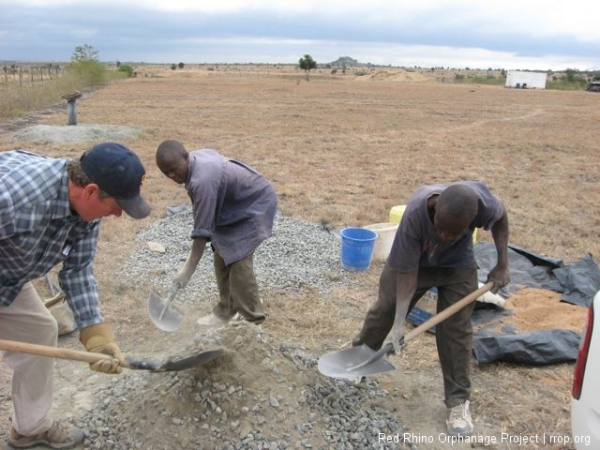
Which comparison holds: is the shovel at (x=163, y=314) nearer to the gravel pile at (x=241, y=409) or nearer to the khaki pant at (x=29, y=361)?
the gravel pile at (x=241, y=409)

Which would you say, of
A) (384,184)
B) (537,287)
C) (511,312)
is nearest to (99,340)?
(511,312)

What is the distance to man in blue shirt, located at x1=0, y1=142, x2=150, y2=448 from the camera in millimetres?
1888

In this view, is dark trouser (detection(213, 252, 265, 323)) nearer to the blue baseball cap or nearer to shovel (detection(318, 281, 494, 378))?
shovel (detection(318, 281, 494, 378))

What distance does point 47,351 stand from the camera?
2092mm

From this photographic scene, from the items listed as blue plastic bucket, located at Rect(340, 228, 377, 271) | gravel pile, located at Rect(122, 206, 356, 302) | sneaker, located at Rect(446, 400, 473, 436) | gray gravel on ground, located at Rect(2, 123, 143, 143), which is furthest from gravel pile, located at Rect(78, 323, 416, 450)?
gray gravel on ground, located at Rect(2, 123, 143, 143)

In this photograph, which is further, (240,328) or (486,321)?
(486,321)

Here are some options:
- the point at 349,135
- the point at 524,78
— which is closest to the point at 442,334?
the point at 349,135

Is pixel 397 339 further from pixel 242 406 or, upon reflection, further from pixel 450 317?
pixel 242 406

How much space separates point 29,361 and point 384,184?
251 inches

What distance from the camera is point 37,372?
240 cm

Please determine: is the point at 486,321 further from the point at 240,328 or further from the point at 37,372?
the point at 37,372

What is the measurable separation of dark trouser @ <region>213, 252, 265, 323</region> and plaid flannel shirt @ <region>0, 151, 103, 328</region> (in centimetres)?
120

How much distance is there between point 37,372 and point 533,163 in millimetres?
10027

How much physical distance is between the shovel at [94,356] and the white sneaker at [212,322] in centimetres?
122
